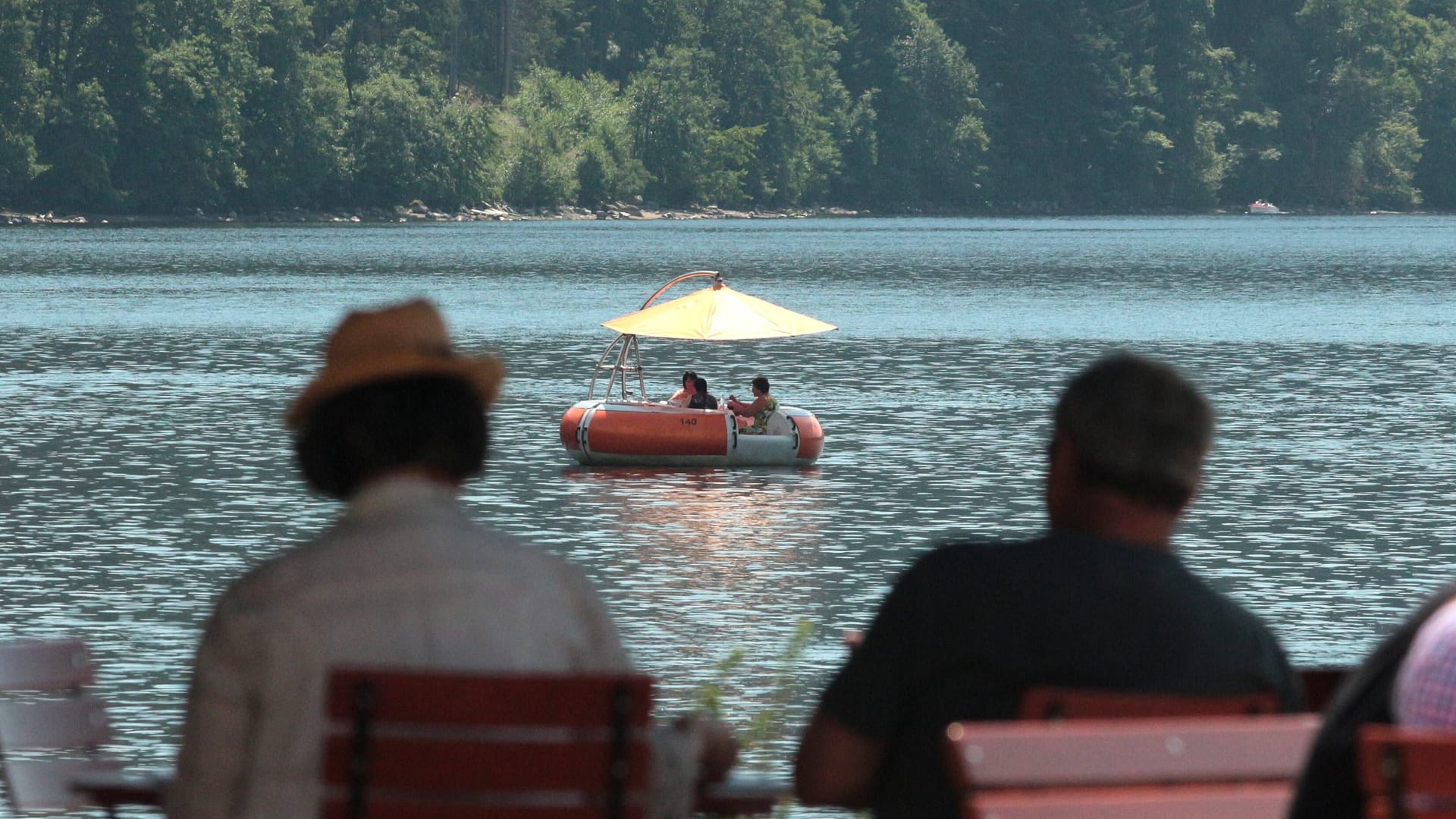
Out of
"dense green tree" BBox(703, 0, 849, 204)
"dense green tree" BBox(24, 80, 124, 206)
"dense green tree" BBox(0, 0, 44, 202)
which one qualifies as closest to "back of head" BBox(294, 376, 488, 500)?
"dense green tree" BBox(0, 0, 44, 202)

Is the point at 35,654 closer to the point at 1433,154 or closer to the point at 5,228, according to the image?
the point at 5,228

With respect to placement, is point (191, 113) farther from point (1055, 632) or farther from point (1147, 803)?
point (1147, 803)

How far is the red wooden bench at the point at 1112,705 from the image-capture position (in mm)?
3943

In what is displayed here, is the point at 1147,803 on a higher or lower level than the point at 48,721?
higher

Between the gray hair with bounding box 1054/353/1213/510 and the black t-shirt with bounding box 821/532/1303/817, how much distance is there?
11 cm

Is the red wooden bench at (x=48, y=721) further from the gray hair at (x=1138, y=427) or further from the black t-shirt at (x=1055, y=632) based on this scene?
the gray hair at (x=1138, y=427)

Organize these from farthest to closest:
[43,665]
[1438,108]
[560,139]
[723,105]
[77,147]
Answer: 1. [1438,108]
2. [723,105]
3. [560,139]
4. [77,147]
5. [43,665]

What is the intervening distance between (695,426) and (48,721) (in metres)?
26.6

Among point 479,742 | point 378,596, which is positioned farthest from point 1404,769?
point 378,596

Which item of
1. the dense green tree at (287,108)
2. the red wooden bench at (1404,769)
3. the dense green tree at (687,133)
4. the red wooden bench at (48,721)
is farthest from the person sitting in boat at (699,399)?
the dense green tree at (687,133)

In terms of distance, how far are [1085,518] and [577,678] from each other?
2.99 ft

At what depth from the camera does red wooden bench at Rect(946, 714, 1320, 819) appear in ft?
11.1

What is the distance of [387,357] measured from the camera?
407cm

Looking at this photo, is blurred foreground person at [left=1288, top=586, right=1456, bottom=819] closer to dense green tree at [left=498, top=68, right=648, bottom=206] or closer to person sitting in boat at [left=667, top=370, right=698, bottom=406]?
person sitting in boat at [left=667, top=370, right=698, bottom=406]
